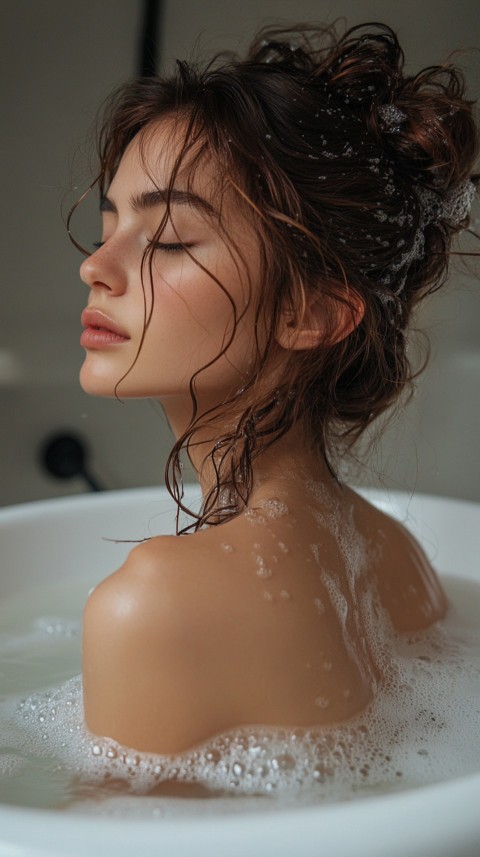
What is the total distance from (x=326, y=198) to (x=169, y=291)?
0.19 metres

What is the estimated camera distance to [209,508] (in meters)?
1.01

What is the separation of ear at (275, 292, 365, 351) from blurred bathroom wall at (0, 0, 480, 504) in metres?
0.88

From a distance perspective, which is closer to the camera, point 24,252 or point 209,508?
point 209,508

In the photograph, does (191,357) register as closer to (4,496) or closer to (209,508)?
(209,508)

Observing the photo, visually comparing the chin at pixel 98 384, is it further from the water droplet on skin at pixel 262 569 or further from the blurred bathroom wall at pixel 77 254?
the blurred bathroom wall at pixel 77 254

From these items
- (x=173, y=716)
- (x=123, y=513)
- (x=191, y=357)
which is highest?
(x=191, y=357)

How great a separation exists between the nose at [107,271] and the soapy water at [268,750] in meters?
0.45

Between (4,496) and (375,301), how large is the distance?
55.0 inches

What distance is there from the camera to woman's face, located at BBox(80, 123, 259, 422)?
0.92m

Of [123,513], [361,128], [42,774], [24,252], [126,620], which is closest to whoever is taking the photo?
[126,620]

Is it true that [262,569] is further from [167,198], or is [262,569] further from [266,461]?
[167,198]

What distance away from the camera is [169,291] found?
3.05 feet

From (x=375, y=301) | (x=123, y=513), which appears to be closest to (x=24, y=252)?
(x=123, y=513)

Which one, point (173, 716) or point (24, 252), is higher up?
point (173, 716)
